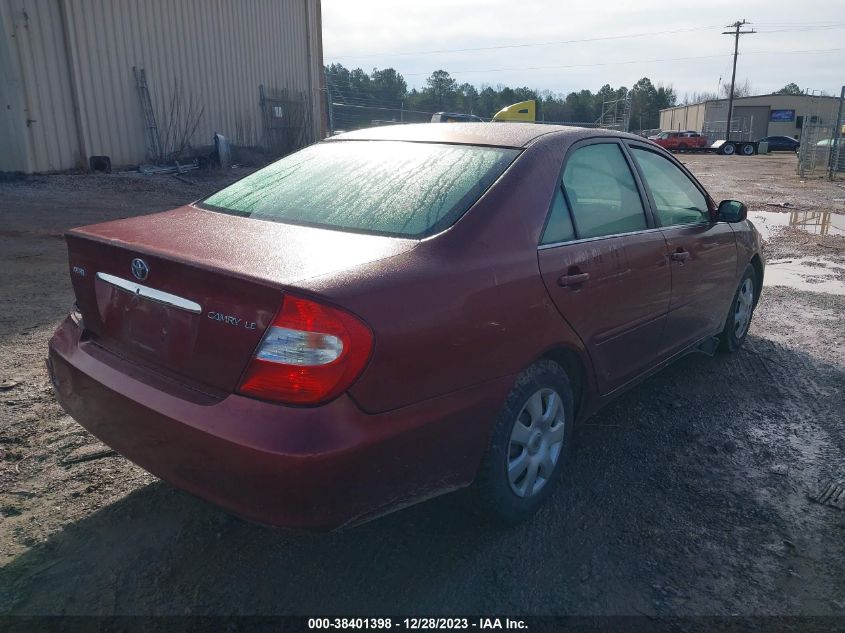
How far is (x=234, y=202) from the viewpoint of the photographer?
3.01 meters

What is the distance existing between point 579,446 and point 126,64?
47.1ft

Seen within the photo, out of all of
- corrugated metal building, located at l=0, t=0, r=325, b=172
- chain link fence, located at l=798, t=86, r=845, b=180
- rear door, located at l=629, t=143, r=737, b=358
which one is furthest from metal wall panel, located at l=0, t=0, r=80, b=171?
chain link fence, located at l=798, t=86, r=845, b=180

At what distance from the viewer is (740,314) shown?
4840 mm

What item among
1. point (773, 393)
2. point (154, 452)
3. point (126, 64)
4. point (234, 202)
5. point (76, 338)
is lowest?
point (773, 393)

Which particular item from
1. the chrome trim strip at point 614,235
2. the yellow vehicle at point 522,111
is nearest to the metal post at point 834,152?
the yellow vehicle at point 522,111

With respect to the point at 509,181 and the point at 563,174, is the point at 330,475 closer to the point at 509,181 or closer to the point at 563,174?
the point at 509,181

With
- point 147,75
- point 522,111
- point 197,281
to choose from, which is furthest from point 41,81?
point 522,111

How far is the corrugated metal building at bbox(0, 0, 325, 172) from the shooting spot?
12.1 metres

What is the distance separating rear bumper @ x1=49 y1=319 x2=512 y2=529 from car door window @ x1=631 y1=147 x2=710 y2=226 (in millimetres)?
1830

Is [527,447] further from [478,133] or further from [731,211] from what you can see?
[731,211]

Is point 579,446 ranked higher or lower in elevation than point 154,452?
lower

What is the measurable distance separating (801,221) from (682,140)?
37.7 meters

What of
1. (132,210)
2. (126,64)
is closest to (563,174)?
(132,210)

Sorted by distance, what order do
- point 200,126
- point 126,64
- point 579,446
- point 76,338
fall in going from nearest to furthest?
point 76,338 → point 579,446 → point 126,64 → point 200,126
